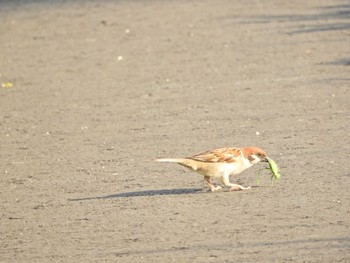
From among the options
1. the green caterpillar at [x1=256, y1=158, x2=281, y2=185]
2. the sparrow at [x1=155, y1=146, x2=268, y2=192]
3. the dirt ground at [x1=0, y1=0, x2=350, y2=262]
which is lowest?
the dirt ground at [x1=0, y1=0, x2=350, y2=262]

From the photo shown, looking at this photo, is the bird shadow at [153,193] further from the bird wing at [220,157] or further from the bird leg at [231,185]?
the bird wing at [220,157]

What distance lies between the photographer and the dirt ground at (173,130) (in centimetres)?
840

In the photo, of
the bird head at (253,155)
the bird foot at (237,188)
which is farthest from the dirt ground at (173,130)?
the bird head at (253,155)

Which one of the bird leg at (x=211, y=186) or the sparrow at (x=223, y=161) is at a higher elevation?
the sparrow at (x=223, y=161)

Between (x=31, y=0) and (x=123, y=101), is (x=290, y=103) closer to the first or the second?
(x=123, y=101)

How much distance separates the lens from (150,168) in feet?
35.9

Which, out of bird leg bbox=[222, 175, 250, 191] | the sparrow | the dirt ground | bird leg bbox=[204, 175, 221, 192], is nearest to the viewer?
the dirt ground

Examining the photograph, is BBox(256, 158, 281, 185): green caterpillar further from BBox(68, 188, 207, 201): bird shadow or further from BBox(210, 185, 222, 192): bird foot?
BBox(68, 188, 207, 201): bird shadow

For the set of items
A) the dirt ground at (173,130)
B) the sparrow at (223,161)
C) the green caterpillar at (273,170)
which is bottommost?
the dirt ground at (173,130)

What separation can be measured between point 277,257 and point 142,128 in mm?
5492

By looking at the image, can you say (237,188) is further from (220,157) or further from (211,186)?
(220,157)

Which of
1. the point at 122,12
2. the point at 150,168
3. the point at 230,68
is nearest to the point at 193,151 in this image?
the point at 150,168

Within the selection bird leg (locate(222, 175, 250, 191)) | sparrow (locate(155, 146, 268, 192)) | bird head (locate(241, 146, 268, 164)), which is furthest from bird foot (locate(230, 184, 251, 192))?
bird head (locate(241, 146, 268, 164))

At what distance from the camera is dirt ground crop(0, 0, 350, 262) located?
27.6 feet
